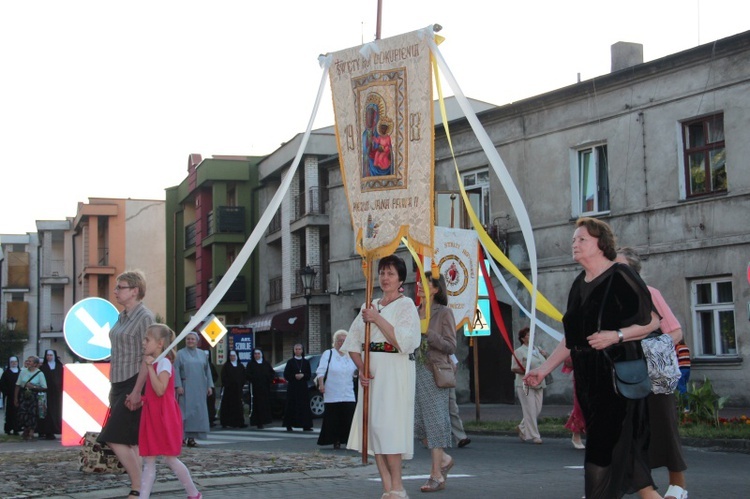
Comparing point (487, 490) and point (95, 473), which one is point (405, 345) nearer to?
point (487, 490)

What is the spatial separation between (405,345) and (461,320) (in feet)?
33.8

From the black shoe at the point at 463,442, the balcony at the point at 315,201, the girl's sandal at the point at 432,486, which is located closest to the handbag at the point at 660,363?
the girl's sandal at the point at 432,486

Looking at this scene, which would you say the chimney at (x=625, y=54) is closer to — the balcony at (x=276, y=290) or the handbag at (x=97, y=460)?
the balcony at (x=276, y=290)

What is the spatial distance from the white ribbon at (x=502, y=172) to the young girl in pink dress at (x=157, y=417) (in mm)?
2647

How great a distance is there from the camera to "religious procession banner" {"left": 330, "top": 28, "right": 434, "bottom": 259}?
9.23 metres

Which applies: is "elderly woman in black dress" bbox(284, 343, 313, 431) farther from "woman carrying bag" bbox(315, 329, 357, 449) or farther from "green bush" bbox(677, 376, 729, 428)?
"green bush" bbox(677, 376, 729, 428)

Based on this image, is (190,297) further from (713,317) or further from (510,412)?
(713,317)

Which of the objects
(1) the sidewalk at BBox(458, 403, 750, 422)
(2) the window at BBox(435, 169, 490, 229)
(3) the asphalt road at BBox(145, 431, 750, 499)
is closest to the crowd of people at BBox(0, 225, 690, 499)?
(3) the asphalt road at BBox(145, 431, 750, 499)

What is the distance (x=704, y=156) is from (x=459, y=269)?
8.15 metres

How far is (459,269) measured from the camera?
1855 cm

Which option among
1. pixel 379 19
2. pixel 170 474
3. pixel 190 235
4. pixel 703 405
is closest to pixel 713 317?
pixel 703 405

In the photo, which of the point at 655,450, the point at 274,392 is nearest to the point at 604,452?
the point at 655,450

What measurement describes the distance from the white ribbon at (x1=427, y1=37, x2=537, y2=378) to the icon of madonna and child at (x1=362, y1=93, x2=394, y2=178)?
73 centimetres

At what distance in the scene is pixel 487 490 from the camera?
9.15m
